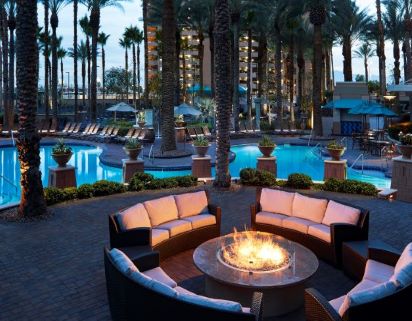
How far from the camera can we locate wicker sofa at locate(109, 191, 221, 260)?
6.74 m

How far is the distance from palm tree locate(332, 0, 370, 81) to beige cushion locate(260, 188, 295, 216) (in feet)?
102

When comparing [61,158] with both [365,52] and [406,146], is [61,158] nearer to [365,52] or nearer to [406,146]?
[406,146]

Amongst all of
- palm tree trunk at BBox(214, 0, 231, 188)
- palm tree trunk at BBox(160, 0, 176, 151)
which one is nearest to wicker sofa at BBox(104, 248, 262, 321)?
palm tree trunk at BBox(214, 0, 231, 188)

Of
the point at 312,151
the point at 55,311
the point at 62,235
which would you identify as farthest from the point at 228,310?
the point at 312,151

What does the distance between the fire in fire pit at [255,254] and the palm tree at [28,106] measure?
535 centimetres

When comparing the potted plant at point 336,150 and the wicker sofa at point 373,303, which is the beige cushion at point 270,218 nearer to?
the wicker sofa at point 373,303

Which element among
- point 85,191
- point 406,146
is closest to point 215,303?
point 85,191

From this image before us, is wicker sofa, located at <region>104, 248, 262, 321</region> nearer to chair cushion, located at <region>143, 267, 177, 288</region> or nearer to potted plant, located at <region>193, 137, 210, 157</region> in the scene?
chair cushion, located at <region>143, 267, 177, 288</region>

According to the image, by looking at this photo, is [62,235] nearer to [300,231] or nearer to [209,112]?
[300,231]

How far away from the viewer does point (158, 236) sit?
7.28 meters

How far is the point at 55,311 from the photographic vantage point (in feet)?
18.7

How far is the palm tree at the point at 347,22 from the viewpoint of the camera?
37.0 m

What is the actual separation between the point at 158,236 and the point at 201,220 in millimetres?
1146

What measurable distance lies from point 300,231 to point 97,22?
31.7 meters
